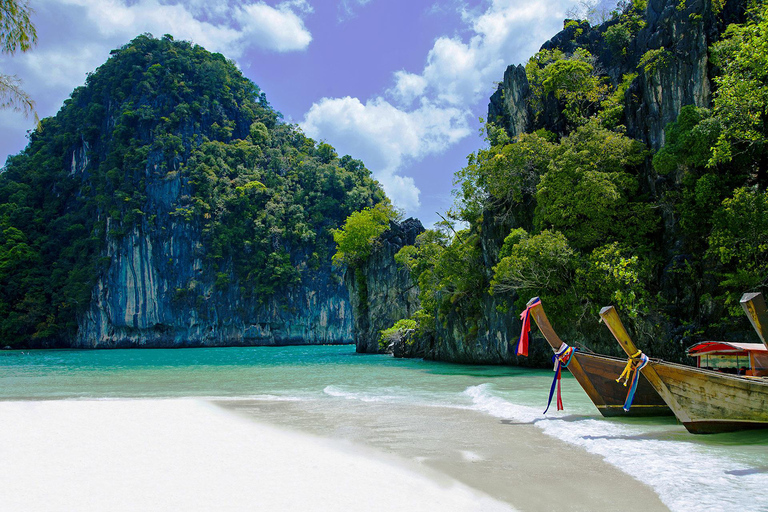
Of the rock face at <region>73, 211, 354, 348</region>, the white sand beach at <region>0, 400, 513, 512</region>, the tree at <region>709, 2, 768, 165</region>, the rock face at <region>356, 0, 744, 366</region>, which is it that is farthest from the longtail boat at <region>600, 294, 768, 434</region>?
the rock face at <region>73, 211, 354, 348</region>

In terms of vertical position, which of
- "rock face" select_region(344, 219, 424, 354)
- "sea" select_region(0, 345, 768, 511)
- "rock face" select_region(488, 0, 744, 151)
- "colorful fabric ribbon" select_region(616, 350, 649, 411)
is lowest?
"sea" select_region(0, 345, 768, 511)

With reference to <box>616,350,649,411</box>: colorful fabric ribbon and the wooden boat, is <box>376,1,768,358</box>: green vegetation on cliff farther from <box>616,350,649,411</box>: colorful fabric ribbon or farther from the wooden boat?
<box>616,350,649,411</box>: colorful fabric ribbon

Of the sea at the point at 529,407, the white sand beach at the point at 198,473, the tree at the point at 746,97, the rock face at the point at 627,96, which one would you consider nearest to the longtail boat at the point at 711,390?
the sea at the point at 529,407

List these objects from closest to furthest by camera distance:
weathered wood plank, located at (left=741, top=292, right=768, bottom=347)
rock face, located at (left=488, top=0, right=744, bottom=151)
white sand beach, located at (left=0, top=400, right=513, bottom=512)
Result: white sand beach, located at (left=0, top=400, right=513, bottom=512)
weathered wood plank, located at (left=741, top=292, right=768, bottom=347)
rock face, located at (left=488, top=0, right=744, bottom=151)

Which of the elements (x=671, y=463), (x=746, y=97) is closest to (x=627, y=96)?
(x=746, y=97)

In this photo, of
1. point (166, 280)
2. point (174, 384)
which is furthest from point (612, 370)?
point (166, 280)

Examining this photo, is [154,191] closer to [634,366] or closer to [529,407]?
[529,407]

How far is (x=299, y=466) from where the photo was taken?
527 cm

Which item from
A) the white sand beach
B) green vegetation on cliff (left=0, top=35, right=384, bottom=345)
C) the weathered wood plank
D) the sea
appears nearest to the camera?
the white sand beach

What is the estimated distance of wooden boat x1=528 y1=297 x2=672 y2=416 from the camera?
307 inches

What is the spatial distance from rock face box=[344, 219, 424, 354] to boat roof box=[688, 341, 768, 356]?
3012 centimetres

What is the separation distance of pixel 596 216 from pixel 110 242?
55934 mm

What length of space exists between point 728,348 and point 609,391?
2537mm

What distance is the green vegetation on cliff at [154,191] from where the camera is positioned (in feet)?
183
